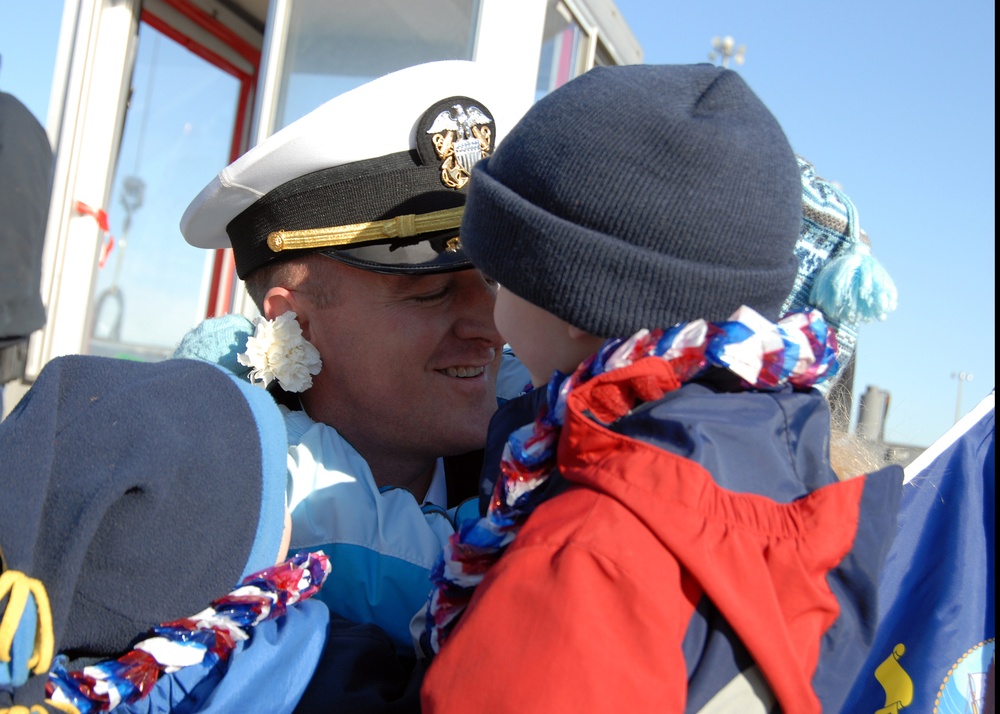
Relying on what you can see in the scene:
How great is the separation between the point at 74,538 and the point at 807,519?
0.76m

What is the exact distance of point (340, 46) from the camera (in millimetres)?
3980

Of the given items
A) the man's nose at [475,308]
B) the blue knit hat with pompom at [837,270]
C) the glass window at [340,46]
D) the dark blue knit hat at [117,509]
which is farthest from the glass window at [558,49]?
the dark blue knit hat at [117,509]

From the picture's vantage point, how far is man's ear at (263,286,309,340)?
1.85 meters

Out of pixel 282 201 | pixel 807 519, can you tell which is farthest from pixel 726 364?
pixel 282 201

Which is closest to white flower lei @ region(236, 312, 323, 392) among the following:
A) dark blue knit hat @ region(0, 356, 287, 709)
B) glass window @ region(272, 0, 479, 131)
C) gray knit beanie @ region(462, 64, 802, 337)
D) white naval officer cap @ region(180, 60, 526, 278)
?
white naval officer cap @ region(180, 60, 526, 278)

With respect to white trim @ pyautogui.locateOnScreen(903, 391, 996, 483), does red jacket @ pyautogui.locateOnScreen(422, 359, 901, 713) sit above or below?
below

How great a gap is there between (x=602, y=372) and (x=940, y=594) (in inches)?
24.8

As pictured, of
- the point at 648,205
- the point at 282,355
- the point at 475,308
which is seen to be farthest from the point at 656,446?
the point at 282,355

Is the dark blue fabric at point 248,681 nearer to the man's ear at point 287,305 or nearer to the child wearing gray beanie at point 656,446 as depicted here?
the child wearing gray beanie at point 656,446

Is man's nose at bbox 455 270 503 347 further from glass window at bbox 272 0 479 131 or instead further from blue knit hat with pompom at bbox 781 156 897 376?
glass window at bbox 272 0 479 131

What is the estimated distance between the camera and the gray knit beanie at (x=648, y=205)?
3.34 ft

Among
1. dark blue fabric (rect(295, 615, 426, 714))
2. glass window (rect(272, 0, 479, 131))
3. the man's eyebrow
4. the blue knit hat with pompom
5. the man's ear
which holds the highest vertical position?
glass window (rect(272, 0, 479, 131))

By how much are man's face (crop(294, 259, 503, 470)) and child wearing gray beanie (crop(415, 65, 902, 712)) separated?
0.59m

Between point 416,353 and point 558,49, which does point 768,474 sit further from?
point 558,49
